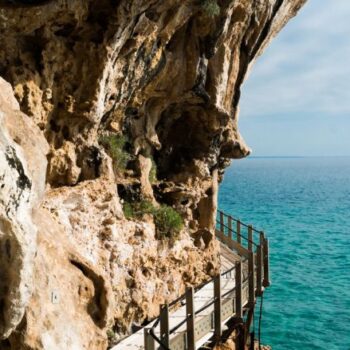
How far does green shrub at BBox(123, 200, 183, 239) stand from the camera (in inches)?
544

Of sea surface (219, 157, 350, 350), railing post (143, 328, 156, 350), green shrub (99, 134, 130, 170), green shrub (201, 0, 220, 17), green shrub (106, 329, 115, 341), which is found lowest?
sea surface (219, 157, 350, 350)

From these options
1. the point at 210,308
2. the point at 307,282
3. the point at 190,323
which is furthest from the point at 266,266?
the point at 307,282

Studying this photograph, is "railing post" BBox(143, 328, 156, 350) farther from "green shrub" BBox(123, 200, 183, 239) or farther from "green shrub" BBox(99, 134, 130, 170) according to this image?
"green shrub" BBox(99, 134, 130, 170)

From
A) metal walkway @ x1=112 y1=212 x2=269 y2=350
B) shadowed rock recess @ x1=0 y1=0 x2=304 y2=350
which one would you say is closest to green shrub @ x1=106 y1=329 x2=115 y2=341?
shadowed rock recess @ x1=0 y1=0 x2=304 y2=350

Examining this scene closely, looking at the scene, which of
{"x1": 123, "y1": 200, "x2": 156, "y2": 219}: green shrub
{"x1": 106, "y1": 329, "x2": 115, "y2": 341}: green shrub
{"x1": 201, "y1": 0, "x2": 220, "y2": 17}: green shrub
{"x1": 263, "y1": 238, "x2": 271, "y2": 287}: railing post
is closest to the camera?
{"x1": 106, "y1": 329, "x2": 115, "y2": 341}: green shrub

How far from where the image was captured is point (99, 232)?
1162 centimetres

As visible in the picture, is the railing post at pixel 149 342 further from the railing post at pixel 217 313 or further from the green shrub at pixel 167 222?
the green shrub at pixel 167 222

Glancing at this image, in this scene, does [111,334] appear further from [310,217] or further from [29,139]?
[310,217]

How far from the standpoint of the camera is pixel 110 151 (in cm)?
1429

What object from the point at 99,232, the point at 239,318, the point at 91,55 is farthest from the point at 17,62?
the point at 239,318

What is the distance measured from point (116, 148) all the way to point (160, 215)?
2.86 m

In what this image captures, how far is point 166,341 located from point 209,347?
375cm

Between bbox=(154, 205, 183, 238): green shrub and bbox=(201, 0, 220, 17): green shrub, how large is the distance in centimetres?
708

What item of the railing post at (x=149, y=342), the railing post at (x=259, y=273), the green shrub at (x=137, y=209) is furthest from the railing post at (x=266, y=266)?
the railing post at (x=149, y=342)
